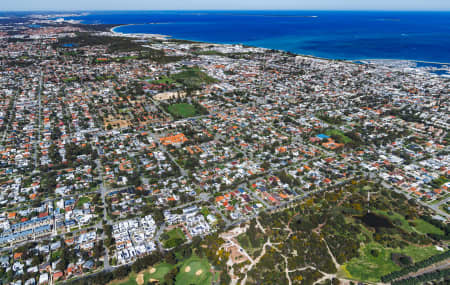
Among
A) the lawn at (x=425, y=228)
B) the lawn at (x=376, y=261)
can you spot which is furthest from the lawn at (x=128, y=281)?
the lawn at (x=425, y=228)

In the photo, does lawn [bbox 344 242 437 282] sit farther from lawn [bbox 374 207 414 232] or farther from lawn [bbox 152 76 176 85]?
lawn [bbox 152 76 176 85]

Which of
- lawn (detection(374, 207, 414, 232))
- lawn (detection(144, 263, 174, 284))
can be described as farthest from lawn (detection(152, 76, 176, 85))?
lawn (detection(374, 207, 414, 232))

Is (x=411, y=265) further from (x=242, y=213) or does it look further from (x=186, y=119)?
(x=186, y=119)

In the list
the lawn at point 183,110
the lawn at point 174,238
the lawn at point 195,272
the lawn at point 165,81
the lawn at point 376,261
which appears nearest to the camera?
the lawn at point 195,272

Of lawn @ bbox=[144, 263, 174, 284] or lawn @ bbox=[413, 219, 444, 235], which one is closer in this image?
lawn @ bbox=[144, 263, 174, 284]

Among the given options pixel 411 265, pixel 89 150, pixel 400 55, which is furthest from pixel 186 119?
pixel 400 55

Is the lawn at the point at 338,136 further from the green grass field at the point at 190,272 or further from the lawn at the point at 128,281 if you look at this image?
the lawn at the point at 128,281
